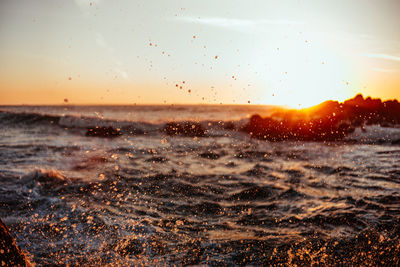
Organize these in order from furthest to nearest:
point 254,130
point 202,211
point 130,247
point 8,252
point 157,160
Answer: point 254,130, point 157,160, point 202,211, point 130,247, point 8,252

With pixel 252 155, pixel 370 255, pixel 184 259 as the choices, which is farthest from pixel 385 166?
pixel 184 259

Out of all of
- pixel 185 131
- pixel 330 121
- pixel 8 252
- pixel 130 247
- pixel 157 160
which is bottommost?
pixel 130 247

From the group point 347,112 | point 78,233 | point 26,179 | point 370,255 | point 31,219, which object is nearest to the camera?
point 370,255

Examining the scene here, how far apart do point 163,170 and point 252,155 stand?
3.92m

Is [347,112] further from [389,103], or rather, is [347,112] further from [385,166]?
[385,166]

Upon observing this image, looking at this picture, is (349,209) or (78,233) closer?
(78,233)

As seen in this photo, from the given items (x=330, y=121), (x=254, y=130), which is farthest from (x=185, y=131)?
(x=330, y=121)

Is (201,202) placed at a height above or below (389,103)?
below

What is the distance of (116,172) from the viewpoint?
696cm

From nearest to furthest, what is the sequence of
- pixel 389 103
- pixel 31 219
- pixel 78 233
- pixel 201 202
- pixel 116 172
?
pixel 78 233 → pixel 31 219 → pixel 201 202 → pixel 116 172 → pixel 389 103

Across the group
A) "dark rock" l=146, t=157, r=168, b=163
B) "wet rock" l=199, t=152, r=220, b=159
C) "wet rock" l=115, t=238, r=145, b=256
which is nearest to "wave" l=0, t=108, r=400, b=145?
"wet rock" l=199, t=152, r=220, b=159

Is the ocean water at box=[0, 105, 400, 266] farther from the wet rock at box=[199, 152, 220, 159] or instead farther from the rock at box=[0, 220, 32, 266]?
the wet rock at box=[199, 152, 220, 159]

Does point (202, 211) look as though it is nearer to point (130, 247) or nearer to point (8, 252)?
point (130, 247)

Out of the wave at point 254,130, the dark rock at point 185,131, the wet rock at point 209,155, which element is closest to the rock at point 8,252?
the wet rock at point 209,155
